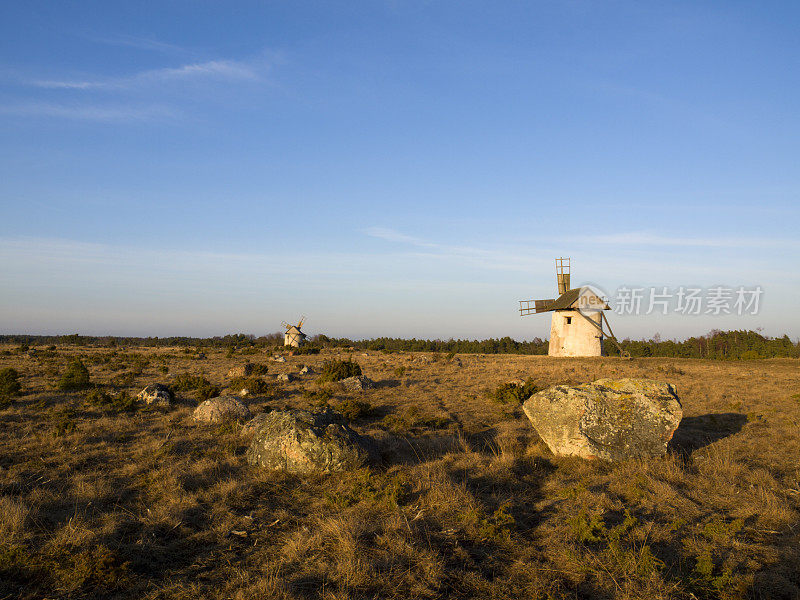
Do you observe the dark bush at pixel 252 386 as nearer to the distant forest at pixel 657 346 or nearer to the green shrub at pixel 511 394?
the green shrub at pixel 511 394

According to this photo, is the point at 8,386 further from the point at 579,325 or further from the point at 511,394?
the point at 579,325

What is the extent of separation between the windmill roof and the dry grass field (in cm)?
2863

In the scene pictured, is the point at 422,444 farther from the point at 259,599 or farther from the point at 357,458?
the point at 259,599

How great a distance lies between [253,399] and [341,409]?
459 cm

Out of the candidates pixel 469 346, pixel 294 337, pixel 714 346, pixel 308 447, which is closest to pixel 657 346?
pixel 714 346

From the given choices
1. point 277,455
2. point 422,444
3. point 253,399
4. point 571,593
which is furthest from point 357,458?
point 253,399

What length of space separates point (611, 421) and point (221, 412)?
36.0 feet

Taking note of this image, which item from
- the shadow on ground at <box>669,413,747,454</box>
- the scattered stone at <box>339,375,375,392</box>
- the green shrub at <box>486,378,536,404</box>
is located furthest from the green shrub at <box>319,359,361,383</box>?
the shadow on ground at <box>669,413,747,454</box>

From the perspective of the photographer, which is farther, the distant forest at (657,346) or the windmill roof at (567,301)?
the distant forest at (657,346)

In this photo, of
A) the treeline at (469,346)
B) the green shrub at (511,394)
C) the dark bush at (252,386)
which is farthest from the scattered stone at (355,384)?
the treeline at (469,346)

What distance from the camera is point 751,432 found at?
1306 cm

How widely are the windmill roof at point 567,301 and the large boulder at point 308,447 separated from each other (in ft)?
118

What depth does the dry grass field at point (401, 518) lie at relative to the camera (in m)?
5.29

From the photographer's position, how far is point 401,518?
6848 mm
